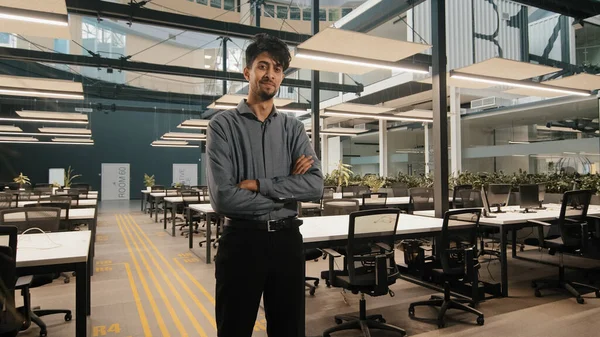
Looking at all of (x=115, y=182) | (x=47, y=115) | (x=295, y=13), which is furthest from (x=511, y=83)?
(x=115, y=182)

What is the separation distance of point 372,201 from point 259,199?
4.99 meters

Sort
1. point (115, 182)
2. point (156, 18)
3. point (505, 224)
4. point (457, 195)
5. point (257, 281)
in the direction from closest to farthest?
point (257, 281) → point (505, 224) → point (156, 18) → point (457, 195) → point (115, 182)

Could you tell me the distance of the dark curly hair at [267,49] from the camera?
1551 millimetres

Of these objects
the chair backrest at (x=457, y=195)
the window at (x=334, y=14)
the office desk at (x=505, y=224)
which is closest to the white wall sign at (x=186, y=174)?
the window at (x=334, y=14)

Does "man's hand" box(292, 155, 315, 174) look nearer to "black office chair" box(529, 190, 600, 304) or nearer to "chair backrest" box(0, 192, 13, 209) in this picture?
"black office chair" box(529, 190, 600, 304)

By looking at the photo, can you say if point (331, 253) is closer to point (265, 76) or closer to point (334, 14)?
point (265, 76)

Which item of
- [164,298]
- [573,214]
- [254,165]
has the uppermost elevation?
[254,165]

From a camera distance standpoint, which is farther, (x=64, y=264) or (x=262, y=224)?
(x=64, y=264)

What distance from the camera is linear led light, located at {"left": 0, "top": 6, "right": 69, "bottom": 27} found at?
347 cm

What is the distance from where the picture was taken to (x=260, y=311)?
11.1ft

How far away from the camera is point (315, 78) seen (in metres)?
7.54

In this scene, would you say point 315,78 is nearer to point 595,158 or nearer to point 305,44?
point 305,44

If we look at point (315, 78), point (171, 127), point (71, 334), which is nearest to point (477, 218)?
point (71, 334)

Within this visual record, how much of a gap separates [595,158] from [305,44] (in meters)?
12.6
